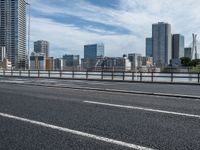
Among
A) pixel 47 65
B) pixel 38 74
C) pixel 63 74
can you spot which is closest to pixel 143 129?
pixel 63 74

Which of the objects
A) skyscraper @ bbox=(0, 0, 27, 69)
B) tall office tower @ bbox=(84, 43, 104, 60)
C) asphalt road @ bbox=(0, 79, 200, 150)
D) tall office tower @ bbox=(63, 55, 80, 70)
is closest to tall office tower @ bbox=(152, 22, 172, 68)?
tall office tower @ bbox=(84, 43, 104, 60)

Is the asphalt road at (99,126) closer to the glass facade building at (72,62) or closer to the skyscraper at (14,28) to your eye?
the glass facade building at (72,62)

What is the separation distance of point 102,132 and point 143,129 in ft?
3.11

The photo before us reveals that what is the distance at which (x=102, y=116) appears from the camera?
9352 millimetres

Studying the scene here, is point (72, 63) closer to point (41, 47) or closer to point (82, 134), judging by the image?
point (41, 47)

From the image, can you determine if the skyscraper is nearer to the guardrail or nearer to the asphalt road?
the guardrail

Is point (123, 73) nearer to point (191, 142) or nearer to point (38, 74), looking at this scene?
point (38, 74)

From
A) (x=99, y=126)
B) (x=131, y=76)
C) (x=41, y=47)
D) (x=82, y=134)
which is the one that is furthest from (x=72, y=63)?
(x=82, y=134)

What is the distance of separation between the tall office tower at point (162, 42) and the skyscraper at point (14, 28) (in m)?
53.6

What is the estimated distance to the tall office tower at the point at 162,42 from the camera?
128750mm

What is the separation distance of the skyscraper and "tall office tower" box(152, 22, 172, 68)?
5359cm

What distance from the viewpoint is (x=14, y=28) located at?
88438 millimetres

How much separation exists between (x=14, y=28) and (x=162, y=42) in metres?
62.9

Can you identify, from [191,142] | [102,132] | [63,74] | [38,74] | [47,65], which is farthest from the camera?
[47,65]
